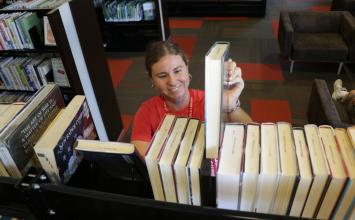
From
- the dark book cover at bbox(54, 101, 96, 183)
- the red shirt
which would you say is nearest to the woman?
the red shirt

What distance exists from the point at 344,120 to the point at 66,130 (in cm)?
208

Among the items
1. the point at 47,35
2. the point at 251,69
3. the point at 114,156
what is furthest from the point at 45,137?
the point at 251,69

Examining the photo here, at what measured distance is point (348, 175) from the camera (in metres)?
0.56

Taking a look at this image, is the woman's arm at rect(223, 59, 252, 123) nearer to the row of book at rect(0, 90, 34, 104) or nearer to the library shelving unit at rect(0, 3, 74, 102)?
the library shelving unit at rect(0, 3, 74, 102)

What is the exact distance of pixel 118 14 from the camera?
3.86 m

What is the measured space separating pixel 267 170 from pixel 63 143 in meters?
0.52

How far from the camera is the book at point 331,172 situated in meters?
0.57

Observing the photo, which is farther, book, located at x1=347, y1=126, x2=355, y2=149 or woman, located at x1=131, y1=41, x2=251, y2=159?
woman, located at x1=131, y1=41, x2=251, y2=159

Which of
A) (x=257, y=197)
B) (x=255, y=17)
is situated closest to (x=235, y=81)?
(x=257, y=197)

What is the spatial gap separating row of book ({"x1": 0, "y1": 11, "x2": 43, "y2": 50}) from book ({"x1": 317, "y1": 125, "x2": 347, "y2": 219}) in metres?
2.04

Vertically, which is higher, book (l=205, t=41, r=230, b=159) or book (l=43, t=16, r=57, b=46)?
book (l=205, t=41, r=230, b=159)

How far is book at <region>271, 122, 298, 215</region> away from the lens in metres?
0.58

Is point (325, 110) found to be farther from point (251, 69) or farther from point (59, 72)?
point (59, 72)

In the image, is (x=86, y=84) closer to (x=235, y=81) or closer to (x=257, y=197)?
(x=235, y=81)
